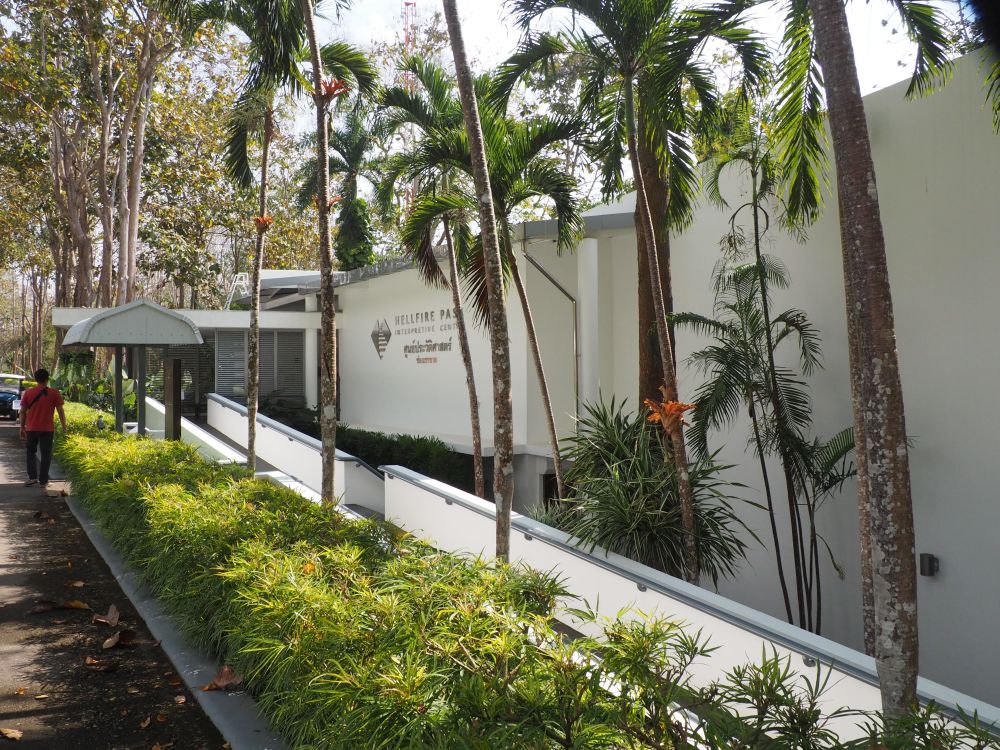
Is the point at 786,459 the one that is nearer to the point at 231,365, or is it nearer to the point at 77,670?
the point at 77,670

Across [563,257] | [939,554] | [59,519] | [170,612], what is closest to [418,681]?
[170,612]

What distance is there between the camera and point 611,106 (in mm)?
7734

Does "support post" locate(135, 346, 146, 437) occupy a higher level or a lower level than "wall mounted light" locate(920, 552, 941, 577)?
higher

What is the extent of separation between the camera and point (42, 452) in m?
12.3

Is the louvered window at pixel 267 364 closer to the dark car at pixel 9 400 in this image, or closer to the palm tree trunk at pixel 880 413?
the dark car at pixel 9 400

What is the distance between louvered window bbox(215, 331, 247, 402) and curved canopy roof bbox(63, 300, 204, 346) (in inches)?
350

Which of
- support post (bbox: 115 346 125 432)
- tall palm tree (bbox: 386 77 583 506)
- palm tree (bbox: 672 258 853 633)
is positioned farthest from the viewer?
support post (bbox: 115 346 125 432)

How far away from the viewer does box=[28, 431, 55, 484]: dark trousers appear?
12.1 meters

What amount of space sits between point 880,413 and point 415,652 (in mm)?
2164

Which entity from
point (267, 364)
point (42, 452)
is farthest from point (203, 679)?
point (267, 364)

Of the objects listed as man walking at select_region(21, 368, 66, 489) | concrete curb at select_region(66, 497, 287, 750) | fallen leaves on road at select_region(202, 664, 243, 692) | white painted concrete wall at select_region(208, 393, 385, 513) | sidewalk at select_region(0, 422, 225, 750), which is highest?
man walking at select_region(21, 368, 66, 489)

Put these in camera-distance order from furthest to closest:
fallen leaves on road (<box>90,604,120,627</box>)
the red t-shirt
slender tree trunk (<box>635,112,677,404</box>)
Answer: the red t-shirt → slender tree trunk (<box>635,112,677,404</box>) → fallen leaves on road (<box>90,604,120,627</box>)

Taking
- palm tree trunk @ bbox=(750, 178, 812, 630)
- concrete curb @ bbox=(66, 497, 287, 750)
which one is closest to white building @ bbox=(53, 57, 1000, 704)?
palm tree trunk @ bbox=(750, 178, 812, 630)

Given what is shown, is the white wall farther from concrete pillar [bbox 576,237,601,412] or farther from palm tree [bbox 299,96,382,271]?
palm tree [bbox 299,96,382,271]
